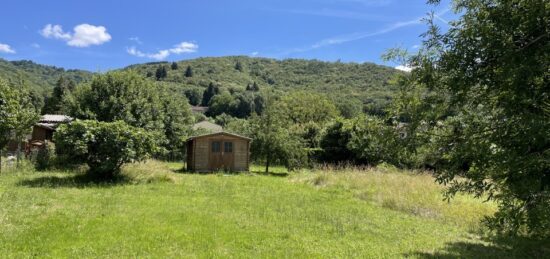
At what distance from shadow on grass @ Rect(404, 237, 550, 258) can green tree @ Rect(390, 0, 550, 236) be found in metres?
1.66

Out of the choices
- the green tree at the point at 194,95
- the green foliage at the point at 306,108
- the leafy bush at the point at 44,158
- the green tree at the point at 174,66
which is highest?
the green tree at the point at 174,66

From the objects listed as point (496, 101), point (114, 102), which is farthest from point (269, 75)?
point (496, 101)

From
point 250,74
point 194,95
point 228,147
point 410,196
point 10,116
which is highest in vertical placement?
point 250,74

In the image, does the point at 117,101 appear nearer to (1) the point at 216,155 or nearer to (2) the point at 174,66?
(1) the point at 216,155

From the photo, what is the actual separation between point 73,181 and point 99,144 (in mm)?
1462

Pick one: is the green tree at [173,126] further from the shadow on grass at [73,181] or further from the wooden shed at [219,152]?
the shadow on grass at [73,181]

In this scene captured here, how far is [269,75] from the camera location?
12544cm

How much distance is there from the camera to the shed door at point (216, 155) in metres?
22.0

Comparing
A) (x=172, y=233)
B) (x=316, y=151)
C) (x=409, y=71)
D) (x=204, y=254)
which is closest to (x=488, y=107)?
(x=409, y=71)

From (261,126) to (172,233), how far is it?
16404 mm

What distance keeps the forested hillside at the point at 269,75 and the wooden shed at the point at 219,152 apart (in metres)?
68.4

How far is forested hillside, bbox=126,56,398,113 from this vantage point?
102137 millimetres

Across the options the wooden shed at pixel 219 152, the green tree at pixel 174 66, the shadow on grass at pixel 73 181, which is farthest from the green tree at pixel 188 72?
the shadow on grass at pixel 73 181

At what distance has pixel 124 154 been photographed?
1423 centimetres
